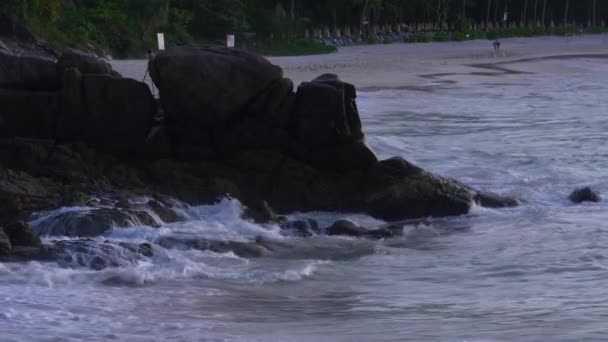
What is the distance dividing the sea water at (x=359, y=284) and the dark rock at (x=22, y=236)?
55 cm

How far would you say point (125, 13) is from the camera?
4000 centimetres

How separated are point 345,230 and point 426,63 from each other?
33946 mm

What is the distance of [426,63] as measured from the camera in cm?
4597

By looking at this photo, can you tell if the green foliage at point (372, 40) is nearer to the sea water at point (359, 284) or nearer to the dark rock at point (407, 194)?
the sea water at point (359, 284)

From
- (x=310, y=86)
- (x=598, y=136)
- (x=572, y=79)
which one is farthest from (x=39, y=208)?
(x=572, y=79)

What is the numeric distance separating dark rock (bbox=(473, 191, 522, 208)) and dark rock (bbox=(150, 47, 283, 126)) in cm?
303

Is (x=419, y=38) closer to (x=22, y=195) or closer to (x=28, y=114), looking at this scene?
(x=28, y=114)

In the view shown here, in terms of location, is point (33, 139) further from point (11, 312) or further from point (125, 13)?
point (125, 13)

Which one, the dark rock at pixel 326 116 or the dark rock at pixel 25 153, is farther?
the dark rock at pixel 326 116

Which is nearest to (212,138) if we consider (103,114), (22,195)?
(103,114)

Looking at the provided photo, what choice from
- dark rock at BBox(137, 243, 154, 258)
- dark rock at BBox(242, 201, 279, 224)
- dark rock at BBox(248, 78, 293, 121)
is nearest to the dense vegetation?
dark rock at BBox(248, 78, 293, 121)

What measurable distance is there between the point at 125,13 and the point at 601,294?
32269 millimetres

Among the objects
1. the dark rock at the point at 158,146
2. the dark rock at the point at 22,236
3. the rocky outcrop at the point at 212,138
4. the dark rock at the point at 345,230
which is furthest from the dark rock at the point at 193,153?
the dark rock at the point at 22,236

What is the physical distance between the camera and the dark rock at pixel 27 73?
1445cm
